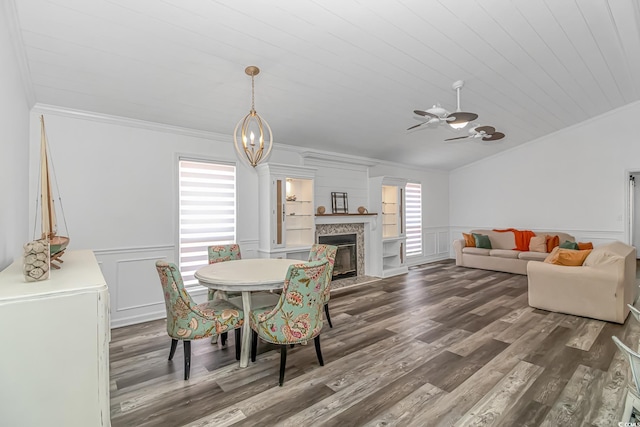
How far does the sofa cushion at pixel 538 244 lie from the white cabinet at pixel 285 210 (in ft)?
16.3

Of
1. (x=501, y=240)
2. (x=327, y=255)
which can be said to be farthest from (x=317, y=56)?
(x=501, y=240)

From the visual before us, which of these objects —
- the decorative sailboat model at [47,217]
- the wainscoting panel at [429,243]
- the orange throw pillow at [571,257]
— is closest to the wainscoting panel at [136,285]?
the decorative sailboat model at [47,217]

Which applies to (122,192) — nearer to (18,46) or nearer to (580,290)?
(18,46)

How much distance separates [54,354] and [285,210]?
3912mm

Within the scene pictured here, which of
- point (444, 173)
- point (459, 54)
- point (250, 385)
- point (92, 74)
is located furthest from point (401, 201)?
point (92, 74)

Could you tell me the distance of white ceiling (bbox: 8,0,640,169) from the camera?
98.4 inches

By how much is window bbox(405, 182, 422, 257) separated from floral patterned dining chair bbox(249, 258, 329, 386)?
18.2 feet

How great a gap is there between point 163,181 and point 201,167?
0.58m

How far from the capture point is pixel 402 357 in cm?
299

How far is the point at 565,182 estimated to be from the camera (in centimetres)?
709

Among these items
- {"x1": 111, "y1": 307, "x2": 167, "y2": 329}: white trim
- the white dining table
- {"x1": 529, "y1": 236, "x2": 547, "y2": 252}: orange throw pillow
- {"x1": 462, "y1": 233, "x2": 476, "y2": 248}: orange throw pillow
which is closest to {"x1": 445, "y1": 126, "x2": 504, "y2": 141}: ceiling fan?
the white dining table

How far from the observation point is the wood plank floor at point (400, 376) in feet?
7.05

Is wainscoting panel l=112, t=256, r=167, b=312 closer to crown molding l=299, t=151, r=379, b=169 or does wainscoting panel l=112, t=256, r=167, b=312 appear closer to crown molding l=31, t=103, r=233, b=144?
crown molding l=31, t=103, r=233, b=144

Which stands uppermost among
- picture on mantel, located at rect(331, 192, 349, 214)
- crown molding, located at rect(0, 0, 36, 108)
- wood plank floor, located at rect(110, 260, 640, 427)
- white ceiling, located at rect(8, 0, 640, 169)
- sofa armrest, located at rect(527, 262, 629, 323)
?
white ceiling, located at rect(8, 0, 640, 169)
